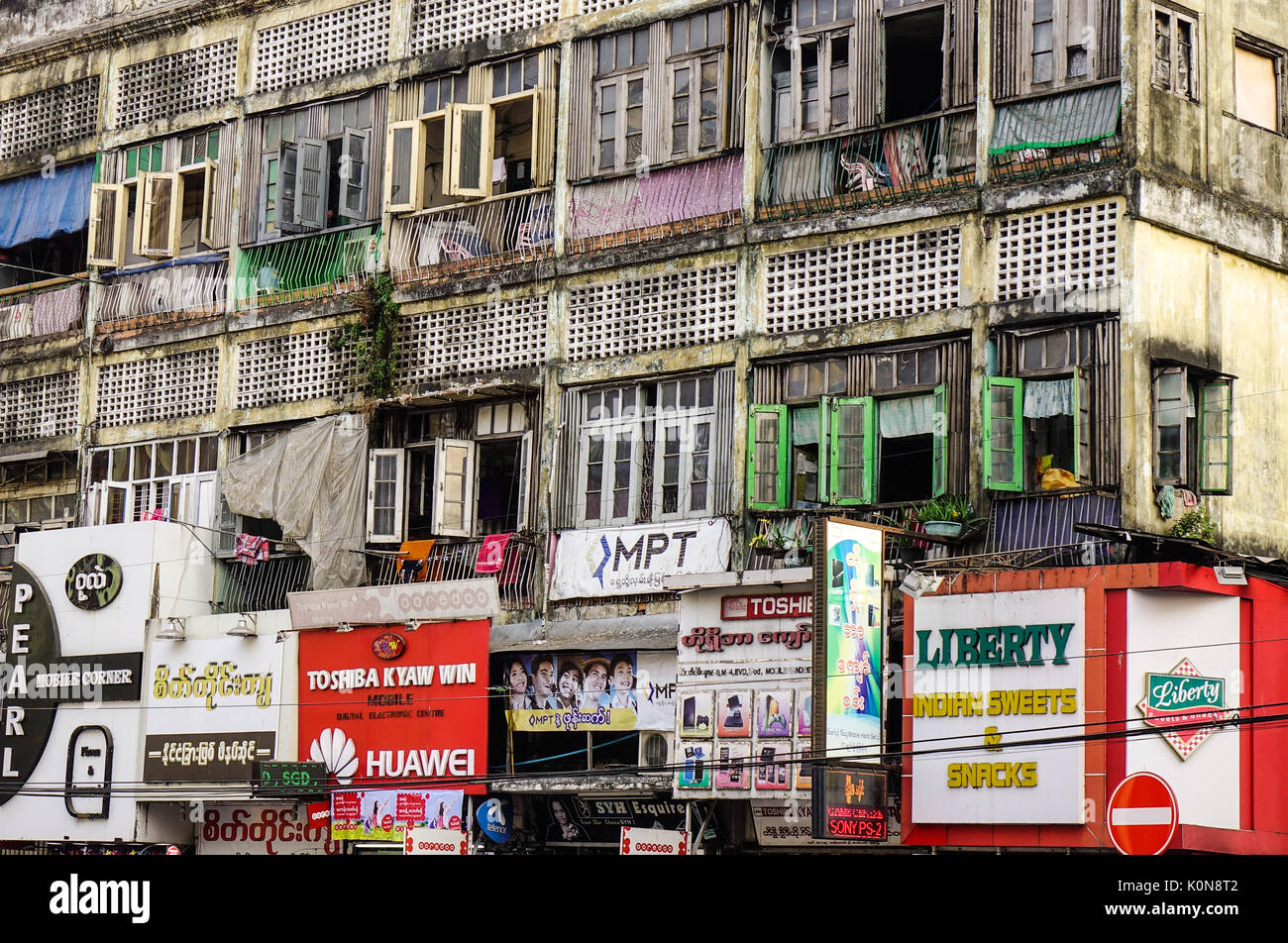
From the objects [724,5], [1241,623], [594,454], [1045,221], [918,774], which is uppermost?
[724,5]

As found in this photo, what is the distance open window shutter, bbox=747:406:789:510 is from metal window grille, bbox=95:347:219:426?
8.24m

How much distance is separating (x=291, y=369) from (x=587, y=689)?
6304 millimetres

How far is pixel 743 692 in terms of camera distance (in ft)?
54.1

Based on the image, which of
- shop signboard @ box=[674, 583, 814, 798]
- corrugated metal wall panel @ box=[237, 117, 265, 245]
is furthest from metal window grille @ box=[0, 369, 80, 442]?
shop signboard @ box=[674, 583, 814, 798]

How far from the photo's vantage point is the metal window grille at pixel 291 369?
2159 cm

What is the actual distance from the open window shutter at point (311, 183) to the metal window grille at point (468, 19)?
1669 millimetres

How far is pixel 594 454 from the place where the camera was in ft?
63.1

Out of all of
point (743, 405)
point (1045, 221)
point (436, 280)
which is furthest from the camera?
point (436, 280)

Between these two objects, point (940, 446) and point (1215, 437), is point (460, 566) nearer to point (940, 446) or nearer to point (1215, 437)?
point (940, 446)

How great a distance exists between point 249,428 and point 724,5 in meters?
7.86

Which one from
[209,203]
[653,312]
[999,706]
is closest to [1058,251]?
[999,706]

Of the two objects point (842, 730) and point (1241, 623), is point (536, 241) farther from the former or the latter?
point (1241, 623)
